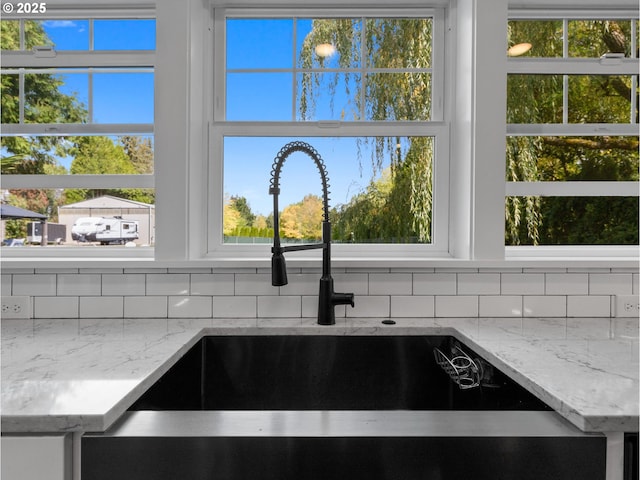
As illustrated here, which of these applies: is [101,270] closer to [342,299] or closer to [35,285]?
[35,285]

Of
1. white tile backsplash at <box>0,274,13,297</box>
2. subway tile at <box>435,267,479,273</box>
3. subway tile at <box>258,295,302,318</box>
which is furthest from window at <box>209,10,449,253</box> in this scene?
white tile backsplash at <box>0,274,13,297</box>

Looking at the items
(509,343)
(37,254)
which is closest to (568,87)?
(509,343)

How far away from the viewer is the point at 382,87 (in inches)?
69.1

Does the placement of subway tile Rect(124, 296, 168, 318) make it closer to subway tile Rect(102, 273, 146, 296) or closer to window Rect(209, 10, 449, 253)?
subway tile Rect(102, 273, 146, 296)

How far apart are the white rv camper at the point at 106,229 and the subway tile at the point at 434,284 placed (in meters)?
1.20

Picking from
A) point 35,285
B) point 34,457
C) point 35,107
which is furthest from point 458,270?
point 35,107

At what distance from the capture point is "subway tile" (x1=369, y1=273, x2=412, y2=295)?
1576mm

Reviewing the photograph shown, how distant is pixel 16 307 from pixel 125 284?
A: 0.41m

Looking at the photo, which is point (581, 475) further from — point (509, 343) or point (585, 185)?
point (585, 185)

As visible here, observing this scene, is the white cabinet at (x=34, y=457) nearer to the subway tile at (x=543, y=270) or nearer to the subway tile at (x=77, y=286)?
the subway tile at (x=77, y=286)

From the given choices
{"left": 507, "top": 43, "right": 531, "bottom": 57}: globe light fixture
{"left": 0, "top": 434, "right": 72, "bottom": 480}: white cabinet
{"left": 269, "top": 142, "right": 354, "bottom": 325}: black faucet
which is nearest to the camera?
{"left": 0, "top": 434, "right": 72, "bottom": 480}: white cabinet

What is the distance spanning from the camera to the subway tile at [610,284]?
158 cm

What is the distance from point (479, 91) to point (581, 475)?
4.36ft

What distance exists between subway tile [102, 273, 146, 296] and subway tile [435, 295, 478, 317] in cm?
116
